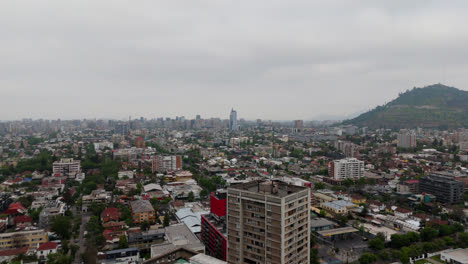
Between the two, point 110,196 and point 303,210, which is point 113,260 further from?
point 110,196

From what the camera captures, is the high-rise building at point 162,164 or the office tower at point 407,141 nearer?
the high-rise building at point 162,164

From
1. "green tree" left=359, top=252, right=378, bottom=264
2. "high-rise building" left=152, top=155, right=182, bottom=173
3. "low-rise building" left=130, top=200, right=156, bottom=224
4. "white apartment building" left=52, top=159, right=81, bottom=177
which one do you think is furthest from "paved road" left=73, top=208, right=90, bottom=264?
"high-rise building" left=152, top=155, right=182, bottom=173

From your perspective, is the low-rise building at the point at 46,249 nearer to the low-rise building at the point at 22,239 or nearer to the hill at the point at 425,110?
the low-rise building at the point at 22,239

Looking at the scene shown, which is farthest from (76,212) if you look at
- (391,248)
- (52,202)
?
(391,248)

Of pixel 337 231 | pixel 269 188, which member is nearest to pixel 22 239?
pixel 269 188

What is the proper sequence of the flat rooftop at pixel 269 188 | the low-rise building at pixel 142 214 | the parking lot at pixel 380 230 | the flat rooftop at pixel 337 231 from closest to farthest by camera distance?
the flat rooftop at pixel 269 188
the flat rooftop at pixel 337 231
the parking lot at pixel 380 230
the low-rise building at pixel 142 214

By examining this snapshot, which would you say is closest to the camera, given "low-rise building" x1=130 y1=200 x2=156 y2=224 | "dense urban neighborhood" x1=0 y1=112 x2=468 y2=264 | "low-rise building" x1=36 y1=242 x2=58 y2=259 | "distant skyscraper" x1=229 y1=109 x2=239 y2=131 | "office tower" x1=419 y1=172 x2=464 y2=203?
"dense urban neighborhood" x1=0 y1=112 x2=468 y2=264

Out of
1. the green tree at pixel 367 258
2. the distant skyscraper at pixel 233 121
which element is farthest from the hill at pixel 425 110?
the green tree at pixel 367 258

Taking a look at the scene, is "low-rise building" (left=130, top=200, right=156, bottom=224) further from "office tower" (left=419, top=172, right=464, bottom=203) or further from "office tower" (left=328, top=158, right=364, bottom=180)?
"office tower" (left=419, top=172, right=464, bottom=203)
